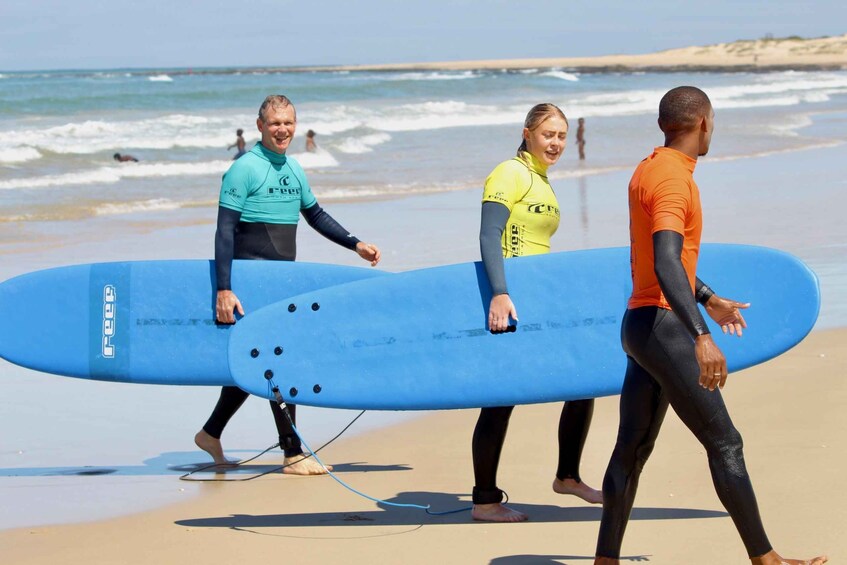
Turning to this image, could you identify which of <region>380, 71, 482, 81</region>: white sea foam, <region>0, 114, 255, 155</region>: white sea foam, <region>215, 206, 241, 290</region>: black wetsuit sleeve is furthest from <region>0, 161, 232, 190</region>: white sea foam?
<region>380, 71, 482, 81</region>: white sea foam

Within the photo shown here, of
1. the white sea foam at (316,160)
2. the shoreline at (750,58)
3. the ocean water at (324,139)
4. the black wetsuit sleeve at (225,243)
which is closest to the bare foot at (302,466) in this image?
the black wetsuit sleeve at (225,243)

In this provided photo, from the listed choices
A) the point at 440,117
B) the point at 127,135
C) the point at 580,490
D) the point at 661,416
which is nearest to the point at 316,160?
the point at 127,135

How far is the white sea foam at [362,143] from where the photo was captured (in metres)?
24.5

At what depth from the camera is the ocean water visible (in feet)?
53.2

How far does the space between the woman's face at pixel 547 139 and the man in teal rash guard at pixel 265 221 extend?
104 centimetres

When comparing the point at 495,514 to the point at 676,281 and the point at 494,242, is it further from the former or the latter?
the point at 676,281

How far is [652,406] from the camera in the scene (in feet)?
10.6

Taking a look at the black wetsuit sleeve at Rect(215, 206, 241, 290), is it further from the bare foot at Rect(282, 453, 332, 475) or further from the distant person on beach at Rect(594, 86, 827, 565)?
the distant person on beach at Rect(594, 86, 827, 565)

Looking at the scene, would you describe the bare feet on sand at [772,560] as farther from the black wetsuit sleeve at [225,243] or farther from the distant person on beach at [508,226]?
the black wetsuit sleeve at [225,243]

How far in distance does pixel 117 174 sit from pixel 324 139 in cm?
924

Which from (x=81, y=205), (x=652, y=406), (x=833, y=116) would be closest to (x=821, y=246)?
(x=652, y=406)

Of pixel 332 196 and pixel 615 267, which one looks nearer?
pixel 615 267

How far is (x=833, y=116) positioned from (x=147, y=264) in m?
28.8

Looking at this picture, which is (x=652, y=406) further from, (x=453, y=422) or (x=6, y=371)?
(x=6, y=371)
